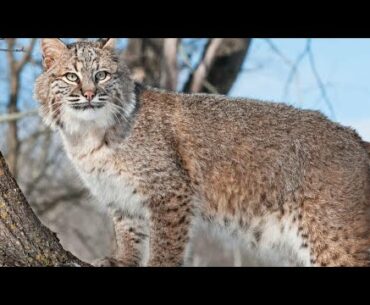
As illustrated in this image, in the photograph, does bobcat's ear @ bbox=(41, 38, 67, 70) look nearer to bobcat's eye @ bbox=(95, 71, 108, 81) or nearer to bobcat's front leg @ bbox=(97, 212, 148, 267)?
bobcat's eye @ bbox=(95, 71, 108, 81)

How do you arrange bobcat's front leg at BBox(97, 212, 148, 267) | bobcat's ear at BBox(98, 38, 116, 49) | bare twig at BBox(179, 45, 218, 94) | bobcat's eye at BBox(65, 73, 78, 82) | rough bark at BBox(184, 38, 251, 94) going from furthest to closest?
rough bark at BBox(184, 38, 251, 94) < bare twig at BBox(179, 45, 218, 94) < bobcat's front leg at BBox(97, 212, 148, 267) < bobcat's ear at BBox(98, 38, 116, 49) < bobcat's eye at BBox(65, 73, 78, 82)

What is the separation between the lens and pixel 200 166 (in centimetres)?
588

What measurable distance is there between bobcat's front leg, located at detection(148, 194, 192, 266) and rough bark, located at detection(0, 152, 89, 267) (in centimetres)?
148

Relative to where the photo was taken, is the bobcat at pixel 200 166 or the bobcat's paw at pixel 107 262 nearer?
the bobcat's paw at pixel 107 262

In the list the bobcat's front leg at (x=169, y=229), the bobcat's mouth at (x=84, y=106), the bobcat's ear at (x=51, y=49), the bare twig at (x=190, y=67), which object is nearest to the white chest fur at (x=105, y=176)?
the bobcat's front leg at (x=169, y=229)

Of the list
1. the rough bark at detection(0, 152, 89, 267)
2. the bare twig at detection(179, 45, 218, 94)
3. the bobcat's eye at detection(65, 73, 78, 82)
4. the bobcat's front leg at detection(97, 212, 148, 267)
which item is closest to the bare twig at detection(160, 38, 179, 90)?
the bare twig at detection(179, 45, 218, 94)

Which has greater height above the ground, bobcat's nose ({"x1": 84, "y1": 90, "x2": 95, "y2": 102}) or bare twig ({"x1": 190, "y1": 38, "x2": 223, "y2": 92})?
bare twig ({"x1": 190, "y1": 38, "x2": 223, "y2": 92})

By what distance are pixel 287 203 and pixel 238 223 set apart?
0.43m

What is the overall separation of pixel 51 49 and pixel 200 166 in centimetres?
145

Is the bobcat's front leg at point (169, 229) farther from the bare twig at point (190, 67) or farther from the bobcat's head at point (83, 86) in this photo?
the bare twig at point (190, 67)

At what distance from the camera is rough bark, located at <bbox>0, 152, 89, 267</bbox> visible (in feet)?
13.0

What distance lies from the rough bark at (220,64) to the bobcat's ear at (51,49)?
6074mm

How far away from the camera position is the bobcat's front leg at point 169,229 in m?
5.58
